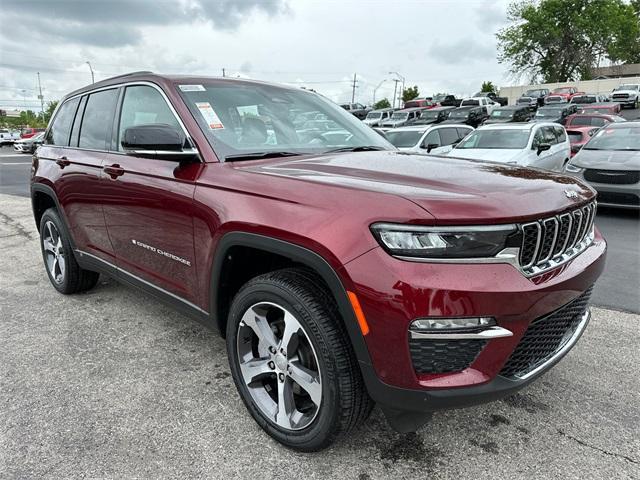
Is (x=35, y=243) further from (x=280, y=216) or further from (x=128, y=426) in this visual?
(x=280, y=216)

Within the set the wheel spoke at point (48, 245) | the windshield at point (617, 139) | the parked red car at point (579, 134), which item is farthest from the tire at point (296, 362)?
the parked red car at point (579, 134)

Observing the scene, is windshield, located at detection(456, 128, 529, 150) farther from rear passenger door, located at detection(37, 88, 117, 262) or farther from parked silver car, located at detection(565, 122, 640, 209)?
rear passenger door, located at detection(37, 88, 117, 262)

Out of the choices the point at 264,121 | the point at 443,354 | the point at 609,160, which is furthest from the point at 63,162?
the point at 609,160

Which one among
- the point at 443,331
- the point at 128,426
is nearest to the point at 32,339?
the point at 128,426

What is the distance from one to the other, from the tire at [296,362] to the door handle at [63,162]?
2.34 m

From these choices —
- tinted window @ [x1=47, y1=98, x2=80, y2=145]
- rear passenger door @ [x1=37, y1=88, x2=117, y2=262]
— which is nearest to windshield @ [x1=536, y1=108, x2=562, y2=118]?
tinted window @ [x1=47, y1=98, x2=80, y2=145]

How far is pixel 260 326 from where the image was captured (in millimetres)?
2367

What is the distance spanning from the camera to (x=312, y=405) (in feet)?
7.59

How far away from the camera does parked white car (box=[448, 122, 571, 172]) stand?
997 centimetres

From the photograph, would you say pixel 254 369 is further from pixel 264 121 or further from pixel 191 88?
pixel 191 88

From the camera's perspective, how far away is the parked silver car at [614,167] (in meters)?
8.06

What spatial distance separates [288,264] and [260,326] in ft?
1.10

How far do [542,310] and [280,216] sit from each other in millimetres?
1145

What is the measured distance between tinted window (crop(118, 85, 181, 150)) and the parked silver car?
25.6 ft
